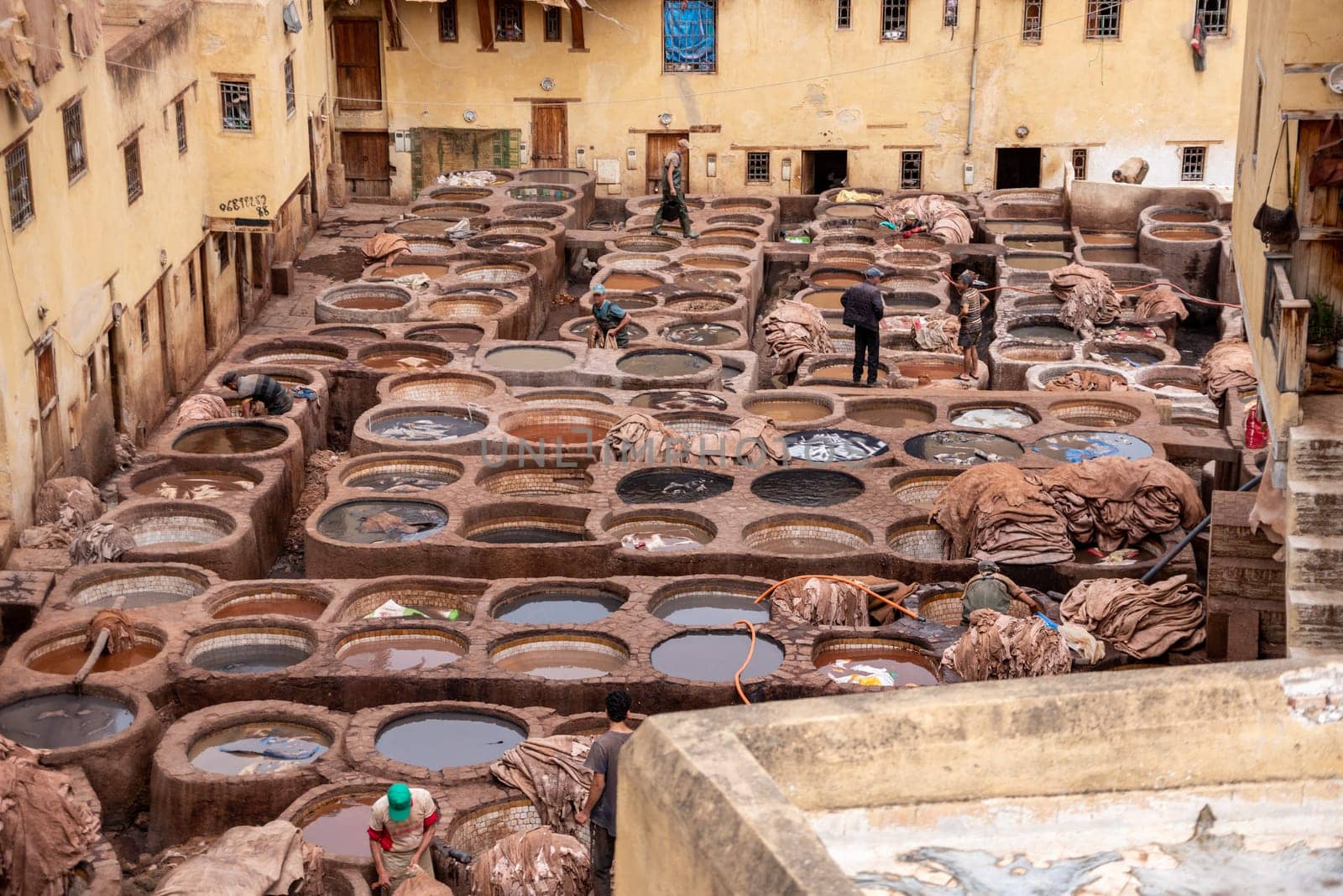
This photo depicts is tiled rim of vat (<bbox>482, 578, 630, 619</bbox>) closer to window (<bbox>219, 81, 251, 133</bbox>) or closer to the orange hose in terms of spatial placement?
the orange hose

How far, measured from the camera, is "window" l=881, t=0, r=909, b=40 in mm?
33406

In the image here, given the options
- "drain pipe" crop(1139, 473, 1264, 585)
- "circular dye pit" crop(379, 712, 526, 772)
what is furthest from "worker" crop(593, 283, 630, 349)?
"circular dye pit" crop(379, 712, 526, 772)

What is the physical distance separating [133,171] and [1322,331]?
14672 mm

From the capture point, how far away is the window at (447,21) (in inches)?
1346

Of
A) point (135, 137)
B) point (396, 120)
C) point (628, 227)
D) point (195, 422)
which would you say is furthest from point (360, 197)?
point (195, 422)

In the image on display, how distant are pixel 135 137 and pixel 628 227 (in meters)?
10.1

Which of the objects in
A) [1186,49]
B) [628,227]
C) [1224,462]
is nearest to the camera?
[1224,462]

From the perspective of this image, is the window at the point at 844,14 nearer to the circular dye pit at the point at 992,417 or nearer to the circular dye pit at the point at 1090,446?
the circular dye pit at the point at 992,417

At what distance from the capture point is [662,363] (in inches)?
888

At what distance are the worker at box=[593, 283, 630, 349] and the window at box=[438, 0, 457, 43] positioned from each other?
42.2ft

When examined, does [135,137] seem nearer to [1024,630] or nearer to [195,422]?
[195,422]

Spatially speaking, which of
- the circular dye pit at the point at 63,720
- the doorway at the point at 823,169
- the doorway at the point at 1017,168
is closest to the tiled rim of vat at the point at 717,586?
the circular dye pit at the point at 63,720

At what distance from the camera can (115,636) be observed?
15.0 m

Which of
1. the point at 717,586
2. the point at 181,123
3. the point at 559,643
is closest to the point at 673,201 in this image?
the point at 181,123
